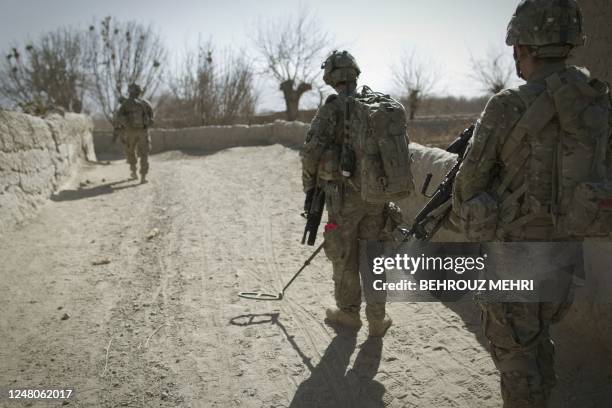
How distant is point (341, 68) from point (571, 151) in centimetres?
172

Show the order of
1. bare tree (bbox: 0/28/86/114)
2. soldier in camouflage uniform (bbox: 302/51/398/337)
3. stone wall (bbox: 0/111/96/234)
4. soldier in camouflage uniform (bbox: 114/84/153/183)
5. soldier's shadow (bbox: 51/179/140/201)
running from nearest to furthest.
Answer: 1. soldier in camouflage uniform (bbox: 302/51/398/337)
2. stone wall (bbox: 0/111/96/234)
3. soldier's shadow (bbox: 51/179/140/201)
4. soldier in camouflage uniform (bbox: 114/84/153/183)
5. bare tree (bbox: 0/28/86/114)

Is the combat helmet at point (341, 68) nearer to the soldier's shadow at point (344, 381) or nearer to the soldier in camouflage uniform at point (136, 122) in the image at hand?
the soldier's shadow at point (344, 381)

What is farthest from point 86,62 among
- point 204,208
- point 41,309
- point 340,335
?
point 340,335

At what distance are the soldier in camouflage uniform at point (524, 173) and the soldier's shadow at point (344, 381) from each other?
0.90m

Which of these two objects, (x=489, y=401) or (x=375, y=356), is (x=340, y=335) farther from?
(x=489, y=401)

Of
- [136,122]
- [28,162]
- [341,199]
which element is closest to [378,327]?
[341,199]

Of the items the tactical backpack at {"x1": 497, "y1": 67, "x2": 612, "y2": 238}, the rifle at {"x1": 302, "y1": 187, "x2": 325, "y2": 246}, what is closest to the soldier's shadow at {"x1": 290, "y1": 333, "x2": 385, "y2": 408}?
the rifle at {"x1": 302, "y1": 187, "x2": 325, "y2": 246}

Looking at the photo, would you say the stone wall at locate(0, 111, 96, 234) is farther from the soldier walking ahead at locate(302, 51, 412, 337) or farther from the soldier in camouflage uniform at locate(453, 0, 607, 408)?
the soldier in camouflage uniform at locate(453, 0, 607, 408)

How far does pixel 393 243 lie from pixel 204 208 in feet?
14.2

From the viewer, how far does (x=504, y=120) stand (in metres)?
1.83

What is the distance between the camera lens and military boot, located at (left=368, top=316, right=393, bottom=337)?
10.4ft

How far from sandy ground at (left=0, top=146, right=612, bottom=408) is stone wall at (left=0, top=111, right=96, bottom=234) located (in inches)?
13.3

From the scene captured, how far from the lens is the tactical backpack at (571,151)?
1713 mm


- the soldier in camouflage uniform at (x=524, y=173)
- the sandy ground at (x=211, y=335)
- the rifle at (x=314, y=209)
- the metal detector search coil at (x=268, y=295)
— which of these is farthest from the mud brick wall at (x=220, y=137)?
the soldier in camouflage uniform at (x=524, y=173)
